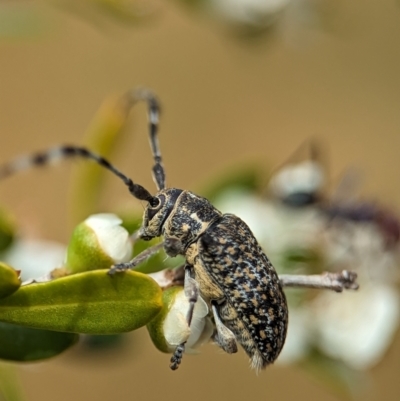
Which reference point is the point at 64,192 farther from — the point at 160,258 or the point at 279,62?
the point at 160,258

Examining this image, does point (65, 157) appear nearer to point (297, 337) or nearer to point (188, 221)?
point (188, 221)

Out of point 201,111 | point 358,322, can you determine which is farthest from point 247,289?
point 201,111

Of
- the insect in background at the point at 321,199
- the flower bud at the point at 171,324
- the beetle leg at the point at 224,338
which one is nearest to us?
the flower bud at the point at 171,324

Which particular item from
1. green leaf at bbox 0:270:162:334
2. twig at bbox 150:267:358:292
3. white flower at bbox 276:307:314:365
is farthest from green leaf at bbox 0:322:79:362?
white flower at bbox 276:307:314:365

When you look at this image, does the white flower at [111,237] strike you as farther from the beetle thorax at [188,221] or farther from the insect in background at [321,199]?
the insect in background at [321,199]

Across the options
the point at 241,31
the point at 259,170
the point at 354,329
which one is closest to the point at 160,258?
the point at 259,170

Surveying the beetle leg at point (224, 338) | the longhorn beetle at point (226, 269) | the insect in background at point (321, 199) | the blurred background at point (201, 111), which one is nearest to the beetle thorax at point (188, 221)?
the longhorn beetle at point (226, 269)
